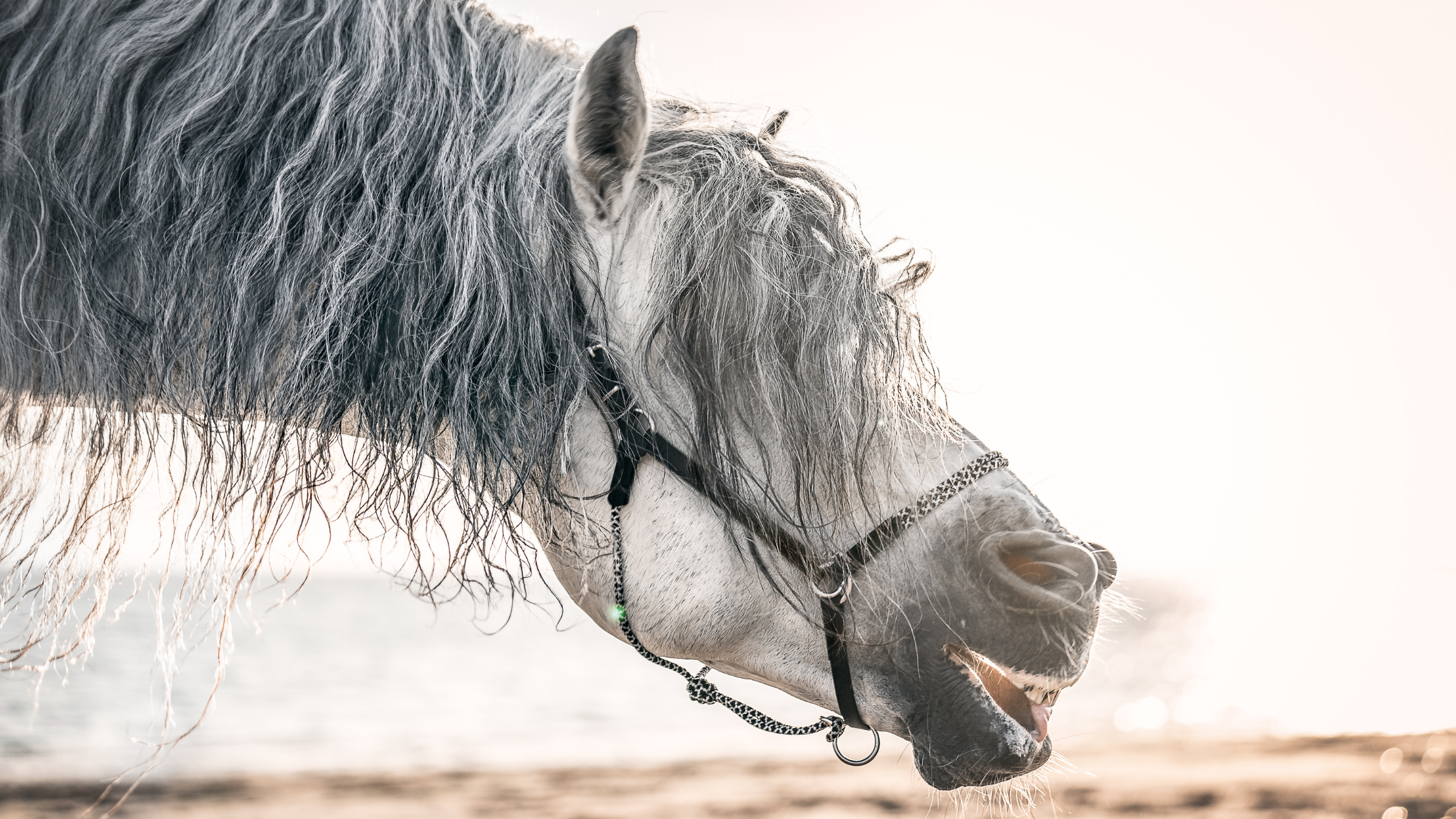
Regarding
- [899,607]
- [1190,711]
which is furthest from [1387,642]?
[899,607]

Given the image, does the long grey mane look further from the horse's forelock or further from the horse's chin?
the horse's chin

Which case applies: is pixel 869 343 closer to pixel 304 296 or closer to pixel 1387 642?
pixel 304 296

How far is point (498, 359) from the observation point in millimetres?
1320

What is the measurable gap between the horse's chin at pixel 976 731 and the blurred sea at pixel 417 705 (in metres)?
0.31

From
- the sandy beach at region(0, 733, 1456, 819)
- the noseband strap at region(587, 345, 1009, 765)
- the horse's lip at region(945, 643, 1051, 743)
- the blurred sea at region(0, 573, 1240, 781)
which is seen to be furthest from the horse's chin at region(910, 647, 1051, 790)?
the sandy beach at region(0, 733, 1456, 819)

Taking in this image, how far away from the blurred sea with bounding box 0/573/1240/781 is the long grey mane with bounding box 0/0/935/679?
99cm

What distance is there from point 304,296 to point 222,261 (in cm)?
14

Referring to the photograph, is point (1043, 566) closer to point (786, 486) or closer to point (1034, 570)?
point (1034, 570)

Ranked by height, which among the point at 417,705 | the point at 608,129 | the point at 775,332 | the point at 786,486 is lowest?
the point at 417,705

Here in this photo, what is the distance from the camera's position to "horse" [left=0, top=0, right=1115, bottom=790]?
1.30m

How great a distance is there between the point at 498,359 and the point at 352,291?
246 millimetres

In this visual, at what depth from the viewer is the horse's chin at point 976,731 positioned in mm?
1480

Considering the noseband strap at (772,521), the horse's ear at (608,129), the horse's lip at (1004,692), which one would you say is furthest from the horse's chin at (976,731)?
the horse's ear at (608,129)

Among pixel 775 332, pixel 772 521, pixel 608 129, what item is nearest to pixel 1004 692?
pixel 772 521
